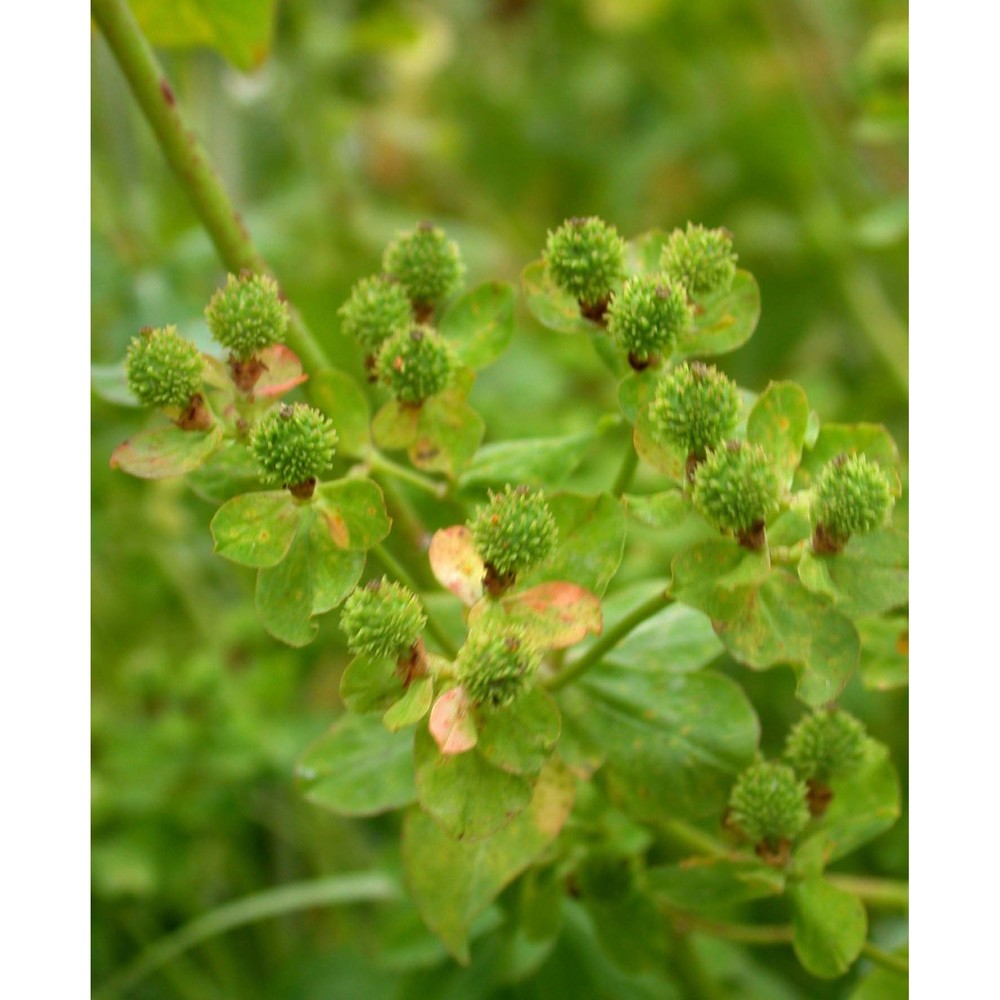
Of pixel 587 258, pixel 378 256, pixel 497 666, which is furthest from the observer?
pixel 378 256

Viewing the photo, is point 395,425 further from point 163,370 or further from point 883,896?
point 883,896

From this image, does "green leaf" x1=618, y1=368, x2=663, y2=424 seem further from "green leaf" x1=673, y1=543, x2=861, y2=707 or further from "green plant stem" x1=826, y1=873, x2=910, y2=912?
"green plant stem" x1=826, y1=873, x2=910, y2=912

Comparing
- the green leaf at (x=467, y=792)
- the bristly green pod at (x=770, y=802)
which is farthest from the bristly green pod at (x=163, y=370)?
the bristly green pod at (x=770, y=802)

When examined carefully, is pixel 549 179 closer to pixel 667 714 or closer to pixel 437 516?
pixel 437 516

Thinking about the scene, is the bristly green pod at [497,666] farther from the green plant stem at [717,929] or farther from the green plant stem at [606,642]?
the green plant stem at [717,929]

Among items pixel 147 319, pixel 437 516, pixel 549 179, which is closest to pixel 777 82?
pixel 549 179

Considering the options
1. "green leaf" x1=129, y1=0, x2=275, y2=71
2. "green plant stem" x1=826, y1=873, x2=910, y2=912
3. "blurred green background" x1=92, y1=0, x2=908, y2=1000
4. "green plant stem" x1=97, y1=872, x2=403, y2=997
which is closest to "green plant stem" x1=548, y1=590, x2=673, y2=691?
"green plant stem" x1=826, y1=873, x2=910, y2=912

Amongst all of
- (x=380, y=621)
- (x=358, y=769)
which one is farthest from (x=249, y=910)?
(x=380, y=621)
